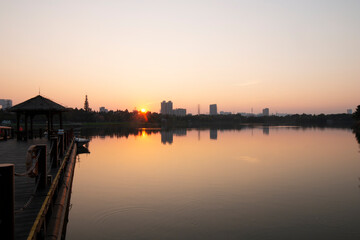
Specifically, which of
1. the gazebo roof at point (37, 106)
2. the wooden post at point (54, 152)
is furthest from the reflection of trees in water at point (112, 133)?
the wooden post at point (54, 152)

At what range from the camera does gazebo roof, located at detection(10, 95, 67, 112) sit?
25031 mm

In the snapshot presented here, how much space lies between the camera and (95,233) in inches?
456

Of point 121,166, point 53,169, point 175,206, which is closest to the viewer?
point 53,169

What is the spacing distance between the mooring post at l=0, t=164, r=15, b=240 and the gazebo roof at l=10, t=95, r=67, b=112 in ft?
72.3

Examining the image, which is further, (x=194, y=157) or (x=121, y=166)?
(x=194, y=157)

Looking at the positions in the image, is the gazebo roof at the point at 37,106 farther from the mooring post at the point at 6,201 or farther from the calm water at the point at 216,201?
the mooring post at the point at 6,201

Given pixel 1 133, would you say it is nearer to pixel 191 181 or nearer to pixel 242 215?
pixel 191 181

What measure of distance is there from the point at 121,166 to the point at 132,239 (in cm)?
1781

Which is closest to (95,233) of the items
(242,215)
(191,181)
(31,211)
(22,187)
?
(22,187)

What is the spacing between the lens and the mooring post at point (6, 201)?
5.16 m

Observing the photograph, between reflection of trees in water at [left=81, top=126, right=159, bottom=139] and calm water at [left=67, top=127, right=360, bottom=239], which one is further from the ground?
reflection of trees in water at [left=81, top=126, right=159, bottom=139]

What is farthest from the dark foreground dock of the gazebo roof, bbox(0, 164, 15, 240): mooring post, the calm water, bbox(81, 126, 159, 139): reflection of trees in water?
bbox(81, 126, 159, 139): reflection of trees in water

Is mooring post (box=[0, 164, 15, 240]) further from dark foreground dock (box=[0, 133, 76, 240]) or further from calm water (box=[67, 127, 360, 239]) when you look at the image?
calm water (box=[67, 127, 360, 239])

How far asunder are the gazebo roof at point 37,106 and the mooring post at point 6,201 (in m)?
22.0
